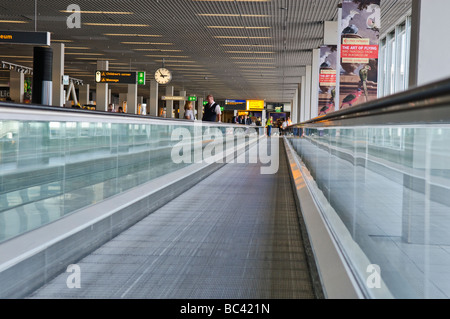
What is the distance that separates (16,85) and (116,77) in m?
9.05

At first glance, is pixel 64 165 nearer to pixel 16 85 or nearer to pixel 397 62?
pixel 397 62

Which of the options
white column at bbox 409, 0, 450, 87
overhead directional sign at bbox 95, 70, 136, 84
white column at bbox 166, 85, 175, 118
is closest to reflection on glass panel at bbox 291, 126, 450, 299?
white column at bbox 409, 0, 450, 87

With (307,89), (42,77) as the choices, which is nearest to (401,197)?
(42,77)

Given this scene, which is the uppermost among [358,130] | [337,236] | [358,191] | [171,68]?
[171,68]

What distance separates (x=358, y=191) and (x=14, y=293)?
2072 millimetres

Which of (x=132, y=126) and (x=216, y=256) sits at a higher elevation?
(x=132, y=126)

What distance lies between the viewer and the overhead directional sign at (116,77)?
95.9ft

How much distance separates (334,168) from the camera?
4477 millimetres

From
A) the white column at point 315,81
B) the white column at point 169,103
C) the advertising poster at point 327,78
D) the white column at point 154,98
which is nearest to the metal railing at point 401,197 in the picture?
the advertising poster at point 327,78

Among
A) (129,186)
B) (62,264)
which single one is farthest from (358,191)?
(129,186)

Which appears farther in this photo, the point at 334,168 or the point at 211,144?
the point at 211,144

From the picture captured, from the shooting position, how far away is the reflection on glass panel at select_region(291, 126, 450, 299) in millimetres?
2166

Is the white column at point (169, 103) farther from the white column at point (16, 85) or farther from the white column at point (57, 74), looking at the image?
the white column at point (57, 74)
